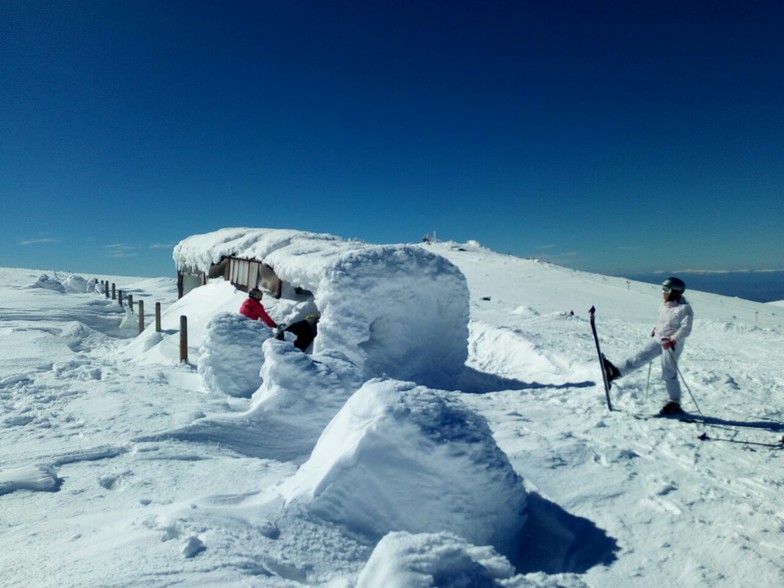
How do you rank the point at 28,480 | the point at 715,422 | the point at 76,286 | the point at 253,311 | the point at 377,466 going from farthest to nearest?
1. the point at 76,286
2. the point at 253,311
3. the point at 715,422
4. the point at 28,480
5. the point at 377,466

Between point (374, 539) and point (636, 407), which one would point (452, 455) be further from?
point (636, 407)

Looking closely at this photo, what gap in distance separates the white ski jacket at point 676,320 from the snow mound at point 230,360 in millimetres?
5823

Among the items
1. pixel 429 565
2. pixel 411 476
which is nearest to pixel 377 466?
pixel 411 476

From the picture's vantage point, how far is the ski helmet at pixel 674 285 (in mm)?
6043

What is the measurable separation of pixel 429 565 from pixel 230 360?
228 inches

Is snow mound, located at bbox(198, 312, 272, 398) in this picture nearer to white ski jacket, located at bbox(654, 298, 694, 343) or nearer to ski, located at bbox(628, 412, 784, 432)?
ski, located at bbox(628, 412, 784, 432)

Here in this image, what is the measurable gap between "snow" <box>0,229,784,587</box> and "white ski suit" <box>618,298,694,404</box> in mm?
563

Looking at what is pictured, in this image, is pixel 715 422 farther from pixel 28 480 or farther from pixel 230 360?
pixel 28 480

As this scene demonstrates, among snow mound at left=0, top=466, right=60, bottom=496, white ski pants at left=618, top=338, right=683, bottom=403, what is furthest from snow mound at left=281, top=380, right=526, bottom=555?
white ski pants at left=618, top=338, right=683, bottom=403

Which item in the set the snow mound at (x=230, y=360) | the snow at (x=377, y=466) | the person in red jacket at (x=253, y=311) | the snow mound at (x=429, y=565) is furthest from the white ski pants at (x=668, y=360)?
the person in red jacket at (x=253, y=311)

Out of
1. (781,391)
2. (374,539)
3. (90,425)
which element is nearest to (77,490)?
(90,425)

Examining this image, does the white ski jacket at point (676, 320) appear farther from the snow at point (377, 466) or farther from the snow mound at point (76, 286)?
the snow mound at point (76, 286)

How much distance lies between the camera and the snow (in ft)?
8.41

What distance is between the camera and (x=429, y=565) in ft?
7.32
